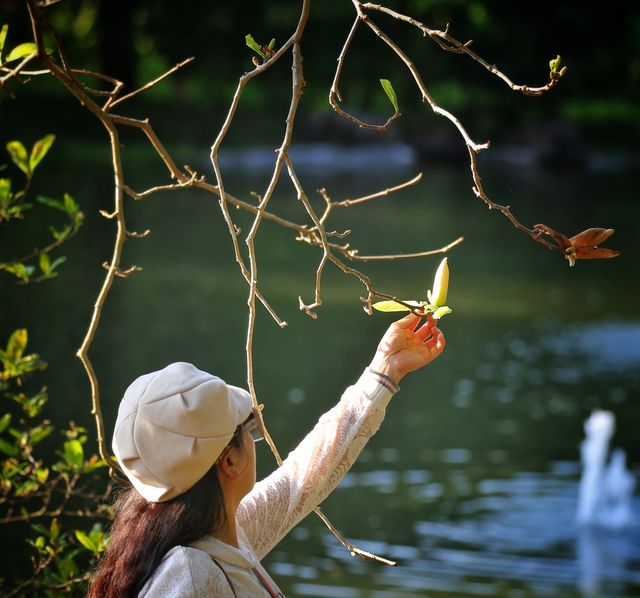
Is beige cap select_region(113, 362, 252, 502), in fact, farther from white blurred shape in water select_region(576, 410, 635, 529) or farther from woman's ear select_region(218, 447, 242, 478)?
white blurred shape in water select_region(576, 410, 635, 529)

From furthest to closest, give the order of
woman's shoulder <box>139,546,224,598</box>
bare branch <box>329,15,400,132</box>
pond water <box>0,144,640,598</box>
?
1. pond water <box>0,144,640,598</box>
2. bare branch <box>329,15,400,132</box>
3. woman's shoulder <box>139,546,224,598</box>

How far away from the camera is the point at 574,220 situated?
16.0m

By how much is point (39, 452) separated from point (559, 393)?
446cm

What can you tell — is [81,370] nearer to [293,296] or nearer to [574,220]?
[293,296]

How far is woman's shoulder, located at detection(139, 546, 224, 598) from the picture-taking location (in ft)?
4.14

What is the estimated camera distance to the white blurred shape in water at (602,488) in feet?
20.6

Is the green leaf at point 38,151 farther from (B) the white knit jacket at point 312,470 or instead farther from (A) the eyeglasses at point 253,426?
(A) the eyeglasses at point 253,426

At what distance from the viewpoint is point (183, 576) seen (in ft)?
4.16

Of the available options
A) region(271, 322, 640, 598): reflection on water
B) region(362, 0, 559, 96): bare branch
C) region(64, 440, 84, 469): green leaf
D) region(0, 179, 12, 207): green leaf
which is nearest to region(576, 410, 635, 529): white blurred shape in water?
region(271, 322, 640, 598): reflection on water

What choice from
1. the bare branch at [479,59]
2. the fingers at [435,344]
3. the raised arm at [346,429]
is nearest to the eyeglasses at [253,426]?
the raised arm at [346,429]

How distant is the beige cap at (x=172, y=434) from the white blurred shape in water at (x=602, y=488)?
5225 mm

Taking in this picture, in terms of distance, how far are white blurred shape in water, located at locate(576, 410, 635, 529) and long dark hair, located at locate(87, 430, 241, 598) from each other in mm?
5210

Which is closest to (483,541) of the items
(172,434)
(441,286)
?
(441,286)

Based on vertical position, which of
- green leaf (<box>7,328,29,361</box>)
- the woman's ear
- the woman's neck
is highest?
the woman's ear
